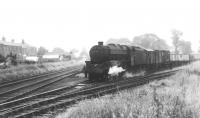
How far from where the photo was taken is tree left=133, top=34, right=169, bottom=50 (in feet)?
328

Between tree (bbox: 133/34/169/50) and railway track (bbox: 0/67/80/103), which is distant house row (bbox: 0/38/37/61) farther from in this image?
tree (bbox: 133/34/169/50)

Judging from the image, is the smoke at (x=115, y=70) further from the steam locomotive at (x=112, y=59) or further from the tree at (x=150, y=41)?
the tree at (x=150, y=41)

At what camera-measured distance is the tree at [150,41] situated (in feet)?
328

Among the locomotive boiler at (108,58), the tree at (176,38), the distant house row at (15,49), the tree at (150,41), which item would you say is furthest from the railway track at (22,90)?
the tree at (176,38)

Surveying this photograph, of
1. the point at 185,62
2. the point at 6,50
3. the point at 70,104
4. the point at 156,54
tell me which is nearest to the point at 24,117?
the point at 70,104

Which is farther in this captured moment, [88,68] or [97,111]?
[88,68]

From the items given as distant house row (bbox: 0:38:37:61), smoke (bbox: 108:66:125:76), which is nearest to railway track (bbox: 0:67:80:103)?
smoke (bbox: 108:66:125:76)

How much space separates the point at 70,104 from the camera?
9.44 m

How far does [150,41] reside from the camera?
100 meters

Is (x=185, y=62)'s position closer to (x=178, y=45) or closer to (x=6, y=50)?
(x=6, y=50)

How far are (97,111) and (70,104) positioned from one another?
8.38ft

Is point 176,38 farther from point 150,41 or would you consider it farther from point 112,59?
point 112,59

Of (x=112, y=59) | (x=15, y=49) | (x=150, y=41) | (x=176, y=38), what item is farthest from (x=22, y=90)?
(x=176, y=38)

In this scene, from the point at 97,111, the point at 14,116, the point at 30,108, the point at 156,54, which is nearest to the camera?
the point at 97,111
